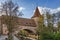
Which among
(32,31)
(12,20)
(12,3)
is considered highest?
(12,3)

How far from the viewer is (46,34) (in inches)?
601

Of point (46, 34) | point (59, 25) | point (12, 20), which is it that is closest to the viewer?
point (46, 34)

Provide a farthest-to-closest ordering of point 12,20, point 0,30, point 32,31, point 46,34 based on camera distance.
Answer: point 32,31
point 0,30
point 12,20
point 46,34

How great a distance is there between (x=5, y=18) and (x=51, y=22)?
6.96 metres

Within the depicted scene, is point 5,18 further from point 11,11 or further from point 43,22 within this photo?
point 43,22

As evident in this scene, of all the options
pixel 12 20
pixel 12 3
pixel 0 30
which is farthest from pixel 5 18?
pixel 0 30

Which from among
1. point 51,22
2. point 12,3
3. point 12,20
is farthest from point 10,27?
point 51,22

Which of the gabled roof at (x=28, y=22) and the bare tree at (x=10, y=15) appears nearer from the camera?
the bare tree at (x=10, y=15)

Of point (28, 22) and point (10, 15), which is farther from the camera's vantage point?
point (28, 22)

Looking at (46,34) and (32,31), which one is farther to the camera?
(32,31)

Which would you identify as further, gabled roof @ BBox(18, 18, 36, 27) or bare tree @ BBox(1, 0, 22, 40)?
gabled roof @ BBox(18, 18, 36, 27)

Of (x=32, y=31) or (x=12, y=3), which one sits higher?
(x=12, y=3)

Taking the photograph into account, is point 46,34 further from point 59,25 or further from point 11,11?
point 59,25

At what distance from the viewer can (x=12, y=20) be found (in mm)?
17844
